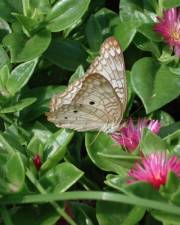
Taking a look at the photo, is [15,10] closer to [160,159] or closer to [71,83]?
[71,83]

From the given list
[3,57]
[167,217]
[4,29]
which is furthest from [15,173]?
[4,29]

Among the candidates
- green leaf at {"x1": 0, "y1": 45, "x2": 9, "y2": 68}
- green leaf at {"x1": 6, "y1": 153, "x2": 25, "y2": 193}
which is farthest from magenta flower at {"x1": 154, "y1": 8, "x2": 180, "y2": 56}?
green leaf at {"x1": 6, "y1": 153, "x2": 25, "y2": 193}

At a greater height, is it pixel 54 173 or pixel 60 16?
pixel 60 16

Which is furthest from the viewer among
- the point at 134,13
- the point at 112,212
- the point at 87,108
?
the point at 134,13

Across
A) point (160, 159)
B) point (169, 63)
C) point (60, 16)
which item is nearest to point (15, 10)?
point (60, 16)

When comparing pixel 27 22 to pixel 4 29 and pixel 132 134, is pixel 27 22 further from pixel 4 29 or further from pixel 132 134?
pixel 132 134
